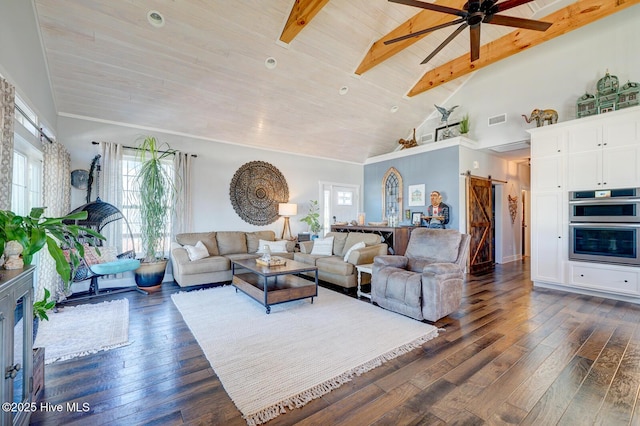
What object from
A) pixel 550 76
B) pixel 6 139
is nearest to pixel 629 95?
pixel 550 76

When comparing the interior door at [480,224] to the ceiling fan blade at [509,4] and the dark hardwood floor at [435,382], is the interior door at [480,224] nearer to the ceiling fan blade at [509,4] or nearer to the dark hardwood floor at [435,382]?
Answer: the dark hardwood floor at [435,382]

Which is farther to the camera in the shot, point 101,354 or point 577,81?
point 577,81

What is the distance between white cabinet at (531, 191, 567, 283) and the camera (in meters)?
4.41

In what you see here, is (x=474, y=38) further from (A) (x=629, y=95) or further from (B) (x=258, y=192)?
(B) (x=258, y=192)

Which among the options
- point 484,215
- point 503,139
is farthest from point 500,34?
point 484,215

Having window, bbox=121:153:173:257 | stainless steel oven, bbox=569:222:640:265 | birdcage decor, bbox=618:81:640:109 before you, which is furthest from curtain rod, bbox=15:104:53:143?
birdcage decor, bbox=618:81:640:109

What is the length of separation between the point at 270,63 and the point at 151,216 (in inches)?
123

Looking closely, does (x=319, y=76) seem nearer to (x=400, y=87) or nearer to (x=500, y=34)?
(x=400, y=87)

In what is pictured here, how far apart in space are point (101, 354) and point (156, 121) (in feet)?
12.8

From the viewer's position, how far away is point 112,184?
15.0 feet

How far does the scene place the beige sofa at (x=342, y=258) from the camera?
4.34 meters

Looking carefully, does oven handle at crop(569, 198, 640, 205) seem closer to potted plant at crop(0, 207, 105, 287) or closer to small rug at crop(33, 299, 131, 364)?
potted plant at crop(0, 207, 105, 287)

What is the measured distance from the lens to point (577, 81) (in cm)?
479

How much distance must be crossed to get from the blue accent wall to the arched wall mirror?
0.11m
